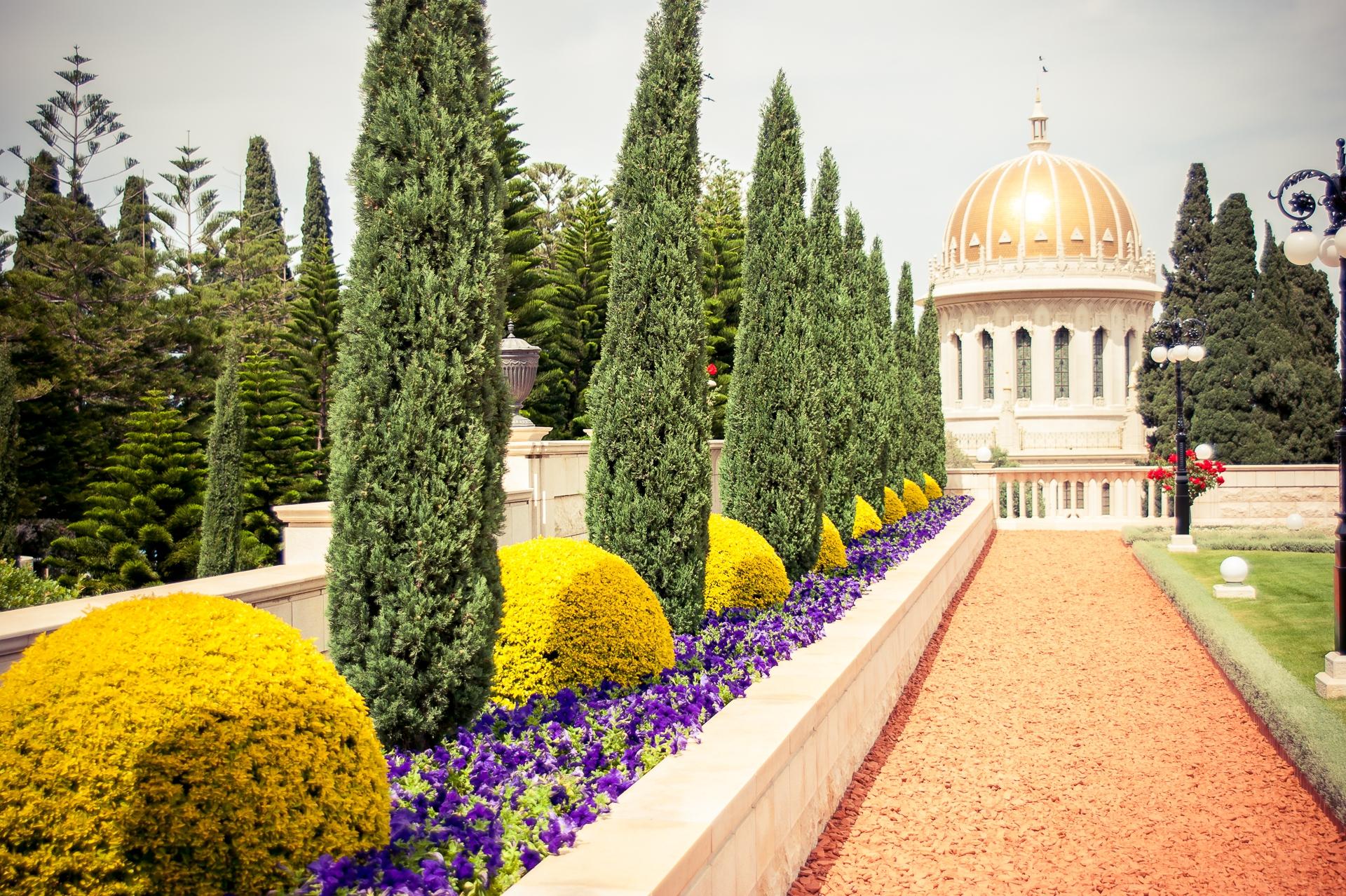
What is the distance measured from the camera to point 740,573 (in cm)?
855

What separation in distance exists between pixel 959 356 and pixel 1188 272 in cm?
1582

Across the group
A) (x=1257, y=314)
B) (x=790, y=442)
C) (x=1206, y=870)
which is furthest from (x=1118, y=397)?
(x=1206, y=870)

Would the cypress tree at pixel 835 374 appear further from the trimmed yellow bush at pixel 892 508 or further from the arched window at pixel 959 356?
the arched window at pixel 959 356

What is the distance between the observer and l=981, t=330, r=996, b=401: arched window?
55031 mm

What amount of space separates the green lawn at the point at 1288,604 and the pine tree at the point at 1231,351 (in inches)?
776

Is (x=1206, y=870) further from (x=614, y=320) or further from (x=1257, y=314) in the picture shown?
(x=1257, y=314)

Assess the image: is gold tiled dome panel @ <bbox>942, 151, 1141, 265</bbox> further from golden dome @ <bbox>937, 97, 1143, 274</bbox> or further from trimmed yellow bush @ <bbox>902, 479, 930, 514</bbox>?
trimmed yellow bush @ <bbox>902, 479, 930, 514</bbox>

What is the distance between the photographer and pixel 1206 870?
4.95m

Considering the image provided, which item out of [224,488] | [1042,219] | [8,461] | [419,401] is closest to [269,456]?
[224,488]

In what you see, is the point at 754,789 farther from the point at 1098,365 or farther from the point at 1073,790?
the point at 1098,365

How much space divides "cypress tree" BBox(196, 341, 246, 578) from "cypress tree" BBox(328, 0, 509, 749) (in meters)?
13.8

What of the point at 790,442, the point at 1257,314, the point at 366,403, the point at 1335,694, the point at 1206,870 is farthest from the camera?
the point at 1257,314

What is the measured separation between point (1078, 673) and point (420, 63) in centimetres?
739

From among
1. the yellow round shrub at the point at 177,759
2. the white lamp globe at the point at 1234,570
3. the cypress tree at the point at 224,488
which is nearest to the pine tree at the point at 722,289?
the cypress tree at the point at 224,488
